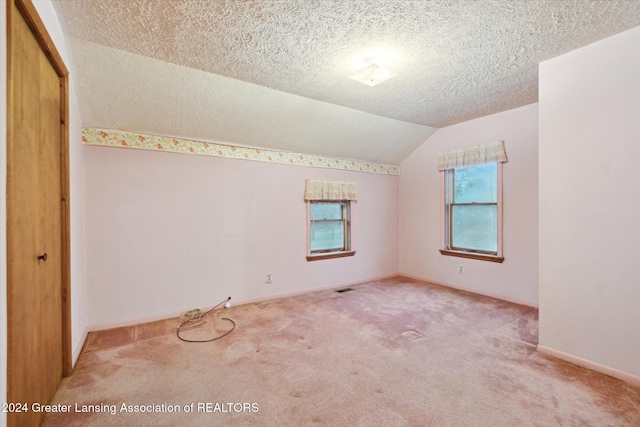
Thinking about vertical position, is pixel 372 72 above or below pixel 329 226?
above

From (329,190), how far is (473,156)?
2.13 meters

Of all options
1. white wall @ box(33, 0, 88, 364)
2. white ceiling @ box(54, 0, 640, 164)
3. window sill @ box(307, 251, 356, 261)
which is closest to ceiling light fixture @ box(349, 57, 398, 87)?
white ceiling @ box(54, 0, 640, 164)

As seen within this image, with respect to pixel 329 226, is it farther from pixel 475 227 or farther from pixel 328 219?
pixel 475 227

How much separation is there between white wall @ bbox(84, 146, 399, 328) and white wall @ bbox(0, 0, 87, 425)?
21 cm

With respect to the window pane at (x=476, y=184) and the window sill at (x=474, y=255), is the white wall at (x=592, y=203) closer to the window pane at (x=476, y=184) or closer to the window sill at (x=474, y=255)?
the window sill at (x=474, y=255)

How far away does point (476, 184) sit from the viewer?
4.20 m

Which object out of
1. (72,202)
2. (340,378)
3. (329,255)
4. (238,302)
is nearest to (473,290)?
(329,255)

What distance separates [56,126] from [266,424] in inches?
93.8

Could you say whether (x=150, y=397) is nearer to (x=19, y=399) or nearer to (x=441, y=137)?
(x=19, y=399)

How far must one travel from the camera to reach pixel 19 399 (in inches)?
51.9

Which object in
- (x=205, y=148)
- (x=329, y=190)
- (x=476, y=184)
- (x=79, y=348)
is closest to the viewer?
(x=79, y=348)

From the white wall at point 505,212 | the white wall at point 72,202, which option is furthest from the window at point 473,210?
the white wall at point 72,202

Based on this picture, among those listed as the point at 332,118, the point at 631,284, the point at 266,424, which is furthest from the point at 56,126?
the point at 631,284

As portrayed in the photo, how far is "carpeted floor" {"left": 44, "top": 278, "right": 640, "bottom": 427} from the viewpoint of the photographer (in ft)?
5.65
